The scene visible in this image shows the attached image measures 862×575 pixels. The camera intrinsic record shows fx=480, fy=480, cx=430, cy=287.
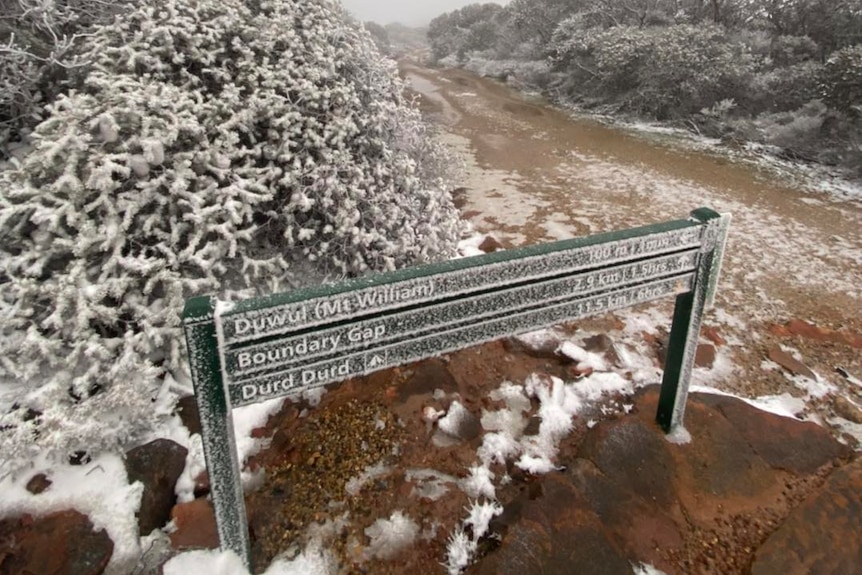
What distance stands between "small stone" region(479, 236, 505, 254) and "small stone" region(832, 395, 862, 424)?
3.35m

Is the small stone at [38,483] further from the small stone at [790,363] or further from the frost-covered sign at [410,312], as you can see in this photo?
the small stone at [790,363]

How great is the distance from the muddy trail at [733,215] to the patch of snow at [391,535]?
8.58ft

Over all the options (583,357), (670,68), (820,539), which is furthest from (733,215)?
(670,68)

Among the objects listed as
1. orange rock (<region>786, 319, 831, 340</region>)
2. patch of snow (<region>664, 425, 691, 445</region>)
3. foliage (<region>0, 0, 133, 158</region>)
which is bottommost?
orange rock (<region>786, 319, 831, 340</region>)

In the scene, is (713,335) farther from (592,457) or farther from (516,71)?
(516,71)

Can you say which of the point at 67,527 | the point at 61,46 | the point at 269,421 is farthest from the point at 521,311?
the point at 61,46

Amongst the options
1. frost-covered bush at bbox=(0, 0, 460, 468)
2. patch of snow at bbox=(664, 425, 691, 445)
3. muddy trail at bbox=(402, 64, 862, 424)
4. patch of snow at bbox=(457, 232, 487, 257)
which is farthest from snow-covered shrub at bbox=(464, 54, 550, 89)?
patch of snow at bbox=(664, 425, 691, 445)

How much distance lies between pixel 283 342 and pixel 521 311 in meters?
1.11

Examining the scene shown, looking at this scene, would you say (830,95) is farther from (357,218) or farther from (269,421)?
(269,421)

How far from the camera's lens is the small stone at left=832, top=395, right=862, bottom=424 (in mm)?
3455

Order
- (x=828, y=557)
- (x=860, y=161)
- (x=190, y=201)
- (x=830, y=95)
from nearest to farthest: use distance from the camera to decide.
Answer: (x=828, y=557)
(x=190, y=201)
(x=860, y=161)
(x=830, y=95)

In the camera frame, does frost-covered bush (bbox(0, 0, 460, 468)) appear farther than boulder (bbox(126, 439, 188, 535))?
Yes

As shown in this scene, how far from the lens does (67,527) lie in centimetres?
233

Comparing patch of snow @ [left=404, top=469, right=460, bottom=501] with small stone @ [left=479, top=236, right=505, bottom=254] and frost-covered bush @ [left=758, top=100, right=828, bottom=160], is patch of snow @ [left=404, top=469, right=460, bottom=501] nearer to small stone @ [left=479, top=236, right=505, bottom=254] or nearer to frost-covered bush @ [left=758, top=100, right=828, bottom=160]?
small stone @ [left=479, top=236, right=505, bottom=254]
